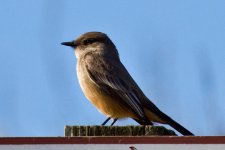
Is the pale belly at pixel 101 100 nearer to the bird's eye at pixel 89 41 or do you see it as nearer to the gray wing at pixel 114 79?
the gray wing at pixel 114 79

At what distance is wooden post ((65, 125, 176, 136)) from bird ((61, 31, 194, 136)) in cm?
155

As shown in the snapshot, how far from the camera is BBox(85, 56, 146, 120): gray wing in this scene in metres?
5.92

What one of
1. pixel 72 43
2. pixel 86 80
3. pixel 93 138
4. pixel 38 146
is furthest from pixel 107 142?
pixel 72 43

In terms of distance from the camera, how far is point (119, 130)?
3670mm

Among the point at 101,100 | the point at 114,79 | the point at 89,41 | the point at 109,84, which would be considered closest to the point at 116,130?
the point at 101,100

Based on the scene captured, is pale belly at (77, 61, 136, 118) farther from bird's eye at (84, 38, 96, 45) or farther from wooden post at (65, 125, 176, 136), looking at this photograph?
wooden post at (65, 125, 176, 136)

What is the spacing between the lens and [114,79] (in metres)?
6.30

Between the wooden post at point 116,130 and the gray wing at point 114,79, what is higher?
the gray wing at point 114,79

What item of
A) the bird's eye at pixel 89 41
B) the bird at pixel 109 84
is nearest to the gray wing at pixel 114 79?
the bird at pixel 109 84

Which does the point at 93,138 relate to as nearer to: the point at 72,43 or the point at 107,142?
the point at 107,142

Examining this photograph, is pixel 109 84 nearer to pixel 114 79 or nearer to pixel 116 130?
pixel 114 79

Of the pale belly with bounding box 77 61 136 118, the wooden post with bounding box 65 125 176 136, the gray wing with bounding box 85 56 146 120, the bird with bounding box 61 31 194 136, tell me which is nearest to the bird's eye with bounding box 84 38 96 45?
the bird with bounding box 61 31 194 136

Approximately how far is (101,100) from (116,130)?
93.7 inches

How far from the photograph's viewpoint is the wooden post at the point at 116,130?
3.64 m
